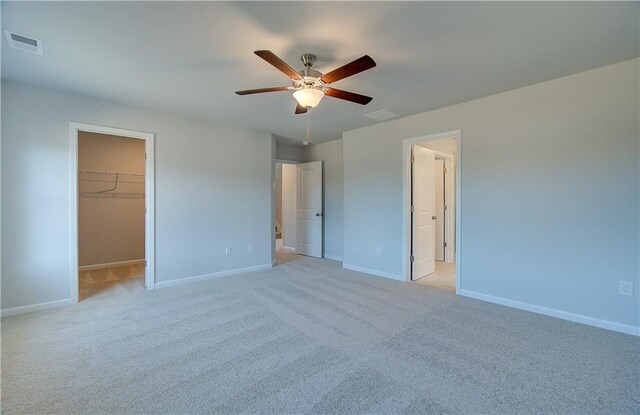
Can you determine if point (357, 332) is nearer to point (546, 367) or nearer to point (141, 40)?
point (546, 367)

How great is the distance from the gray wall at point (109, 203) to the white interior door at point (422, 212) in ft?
17.4

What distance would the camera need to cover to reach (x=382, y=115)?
4059 millimetres

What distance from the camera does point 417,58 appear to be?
8.05 ft

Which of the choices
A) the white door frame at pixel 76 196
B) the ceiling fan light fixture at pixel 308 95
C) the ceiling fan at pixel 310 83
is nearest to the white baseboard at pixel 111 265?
the white door frame at pixel 76 196

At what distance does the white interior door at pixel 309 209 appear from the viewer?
20.0 ft

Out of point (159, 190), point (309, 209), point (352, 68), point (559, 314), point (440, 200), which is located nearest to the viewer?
point (352, 68)

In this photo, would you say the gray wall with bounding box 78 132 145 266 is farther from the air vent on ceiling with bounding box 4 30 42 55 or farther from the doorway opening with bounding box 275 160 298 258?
the air vent on ceiling with bounding box 4 30 42 55

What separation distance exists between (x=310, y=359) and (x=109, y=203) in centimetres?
527

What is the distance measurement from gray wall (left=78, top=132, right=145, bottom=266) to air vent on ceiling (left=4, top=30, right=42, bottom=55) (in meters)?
3.15

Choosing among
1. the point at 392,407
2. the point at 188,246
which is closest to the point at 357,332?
the point at 392,407

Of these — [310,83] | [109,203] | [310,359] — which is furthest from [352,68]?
[109,203]

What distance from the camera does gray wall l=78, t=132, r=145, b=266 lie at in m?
5.03

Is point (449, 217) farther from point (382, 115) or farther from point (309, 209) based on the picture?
point (309, 209)

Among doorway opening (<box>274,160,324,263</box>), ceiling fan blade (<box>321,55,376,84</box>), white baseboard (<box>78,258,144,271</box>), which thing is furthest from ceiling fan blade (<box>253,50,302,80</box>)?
white baseboard (<box>78,258,144,271</box>)
